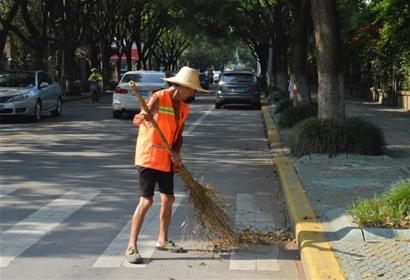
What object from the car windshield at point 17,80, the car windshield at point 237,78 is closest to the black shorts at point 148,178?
the car windshield at point 17,80

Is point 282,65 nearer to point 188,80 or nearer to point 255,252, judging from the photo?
point 255,252

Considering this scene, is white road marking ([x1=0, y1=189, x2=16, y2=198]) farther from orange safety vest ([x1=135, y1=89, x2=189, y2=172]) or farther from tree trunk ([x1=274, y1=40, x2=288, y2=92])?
tree trunk ([x1=274, y1=40, x2=288, y2=92])

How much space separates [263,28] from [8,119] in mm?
20575

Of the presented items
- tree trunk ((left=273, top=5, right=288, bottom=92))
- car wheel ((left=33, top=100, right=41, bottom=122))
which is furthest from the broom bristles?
tree trunk ((left=273, top=5, right=288, bottom=92))

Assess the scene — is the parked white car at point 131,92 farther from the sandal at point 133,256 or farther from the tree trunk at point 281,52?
the sandal at point 133,256

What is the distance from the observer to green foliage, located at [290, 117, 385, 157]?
1100 centimetres

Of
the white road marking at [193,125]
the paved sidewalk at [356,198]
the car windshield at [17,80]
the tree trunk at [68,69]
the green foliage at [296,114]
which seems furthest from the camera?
the tree trunk at [68,69]

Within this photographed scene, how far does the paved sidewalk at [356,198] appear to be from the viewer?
5164mm

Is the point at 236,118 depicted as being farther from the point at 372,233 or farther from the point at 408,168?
the point at 372,233

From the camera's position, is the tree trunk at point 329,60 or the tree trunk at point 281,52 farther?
the tree trunk at point 281,52

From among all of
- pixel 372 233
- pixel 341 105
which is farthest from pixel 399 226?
pixel 341 105

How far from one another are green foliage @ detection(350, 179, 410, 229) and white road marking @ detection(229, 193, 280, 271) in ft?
2.92

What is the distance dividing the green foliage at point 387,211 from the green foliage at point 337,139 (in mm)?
4477

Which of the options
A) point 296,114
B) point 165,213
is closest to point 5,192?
point 165,213
